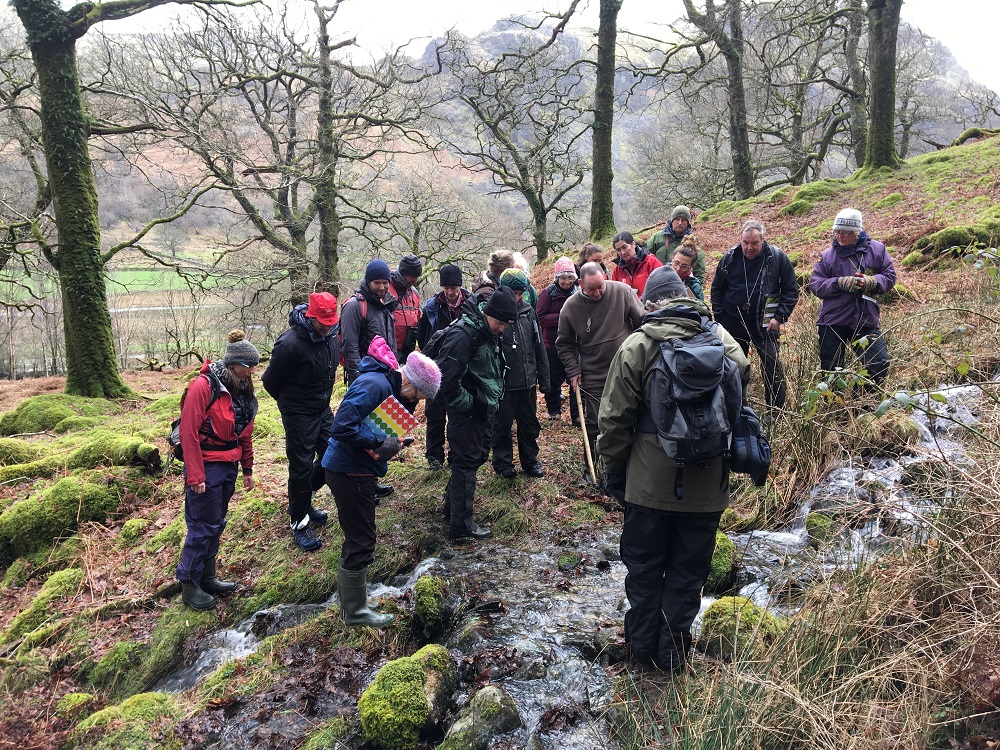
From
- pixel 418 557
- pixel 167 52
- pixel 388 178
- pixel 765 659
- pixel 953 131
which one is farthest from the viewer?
pixel 953 131

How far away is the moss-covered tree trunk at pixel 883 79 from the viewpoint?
1287cm

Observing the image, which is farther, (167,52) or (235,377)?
(167,52)

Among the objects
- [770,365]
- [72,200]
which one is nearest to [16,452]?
[72,200]

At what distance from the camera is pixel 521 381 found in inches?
234

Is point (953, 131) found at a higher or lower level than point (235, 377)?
higher

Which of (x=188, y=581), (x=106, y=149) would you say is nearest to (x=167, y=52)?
(x=106, y=149)

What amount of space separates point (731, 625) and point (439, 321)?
431 cm

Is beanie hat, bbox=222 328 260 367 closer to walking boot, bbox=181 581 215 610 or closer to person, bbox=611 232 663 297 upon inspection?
walking boot, bbox=181 581 215 610

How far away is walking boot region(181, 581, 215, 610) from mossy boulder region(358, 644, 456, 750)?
2.29 meters

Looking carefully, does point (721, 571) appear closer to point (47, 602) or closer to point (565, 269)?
point (565, 269)

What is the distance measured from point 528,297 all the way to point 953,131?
41.1 metres

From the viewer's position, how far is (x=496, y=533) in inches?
222

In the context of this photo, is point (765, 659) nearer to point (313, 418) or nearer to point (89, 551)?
point (313, 418)

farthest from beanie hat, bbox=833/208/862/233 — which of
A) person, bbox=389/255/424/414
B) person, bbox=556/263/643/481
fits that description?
person, bbox=389/255/424/414
